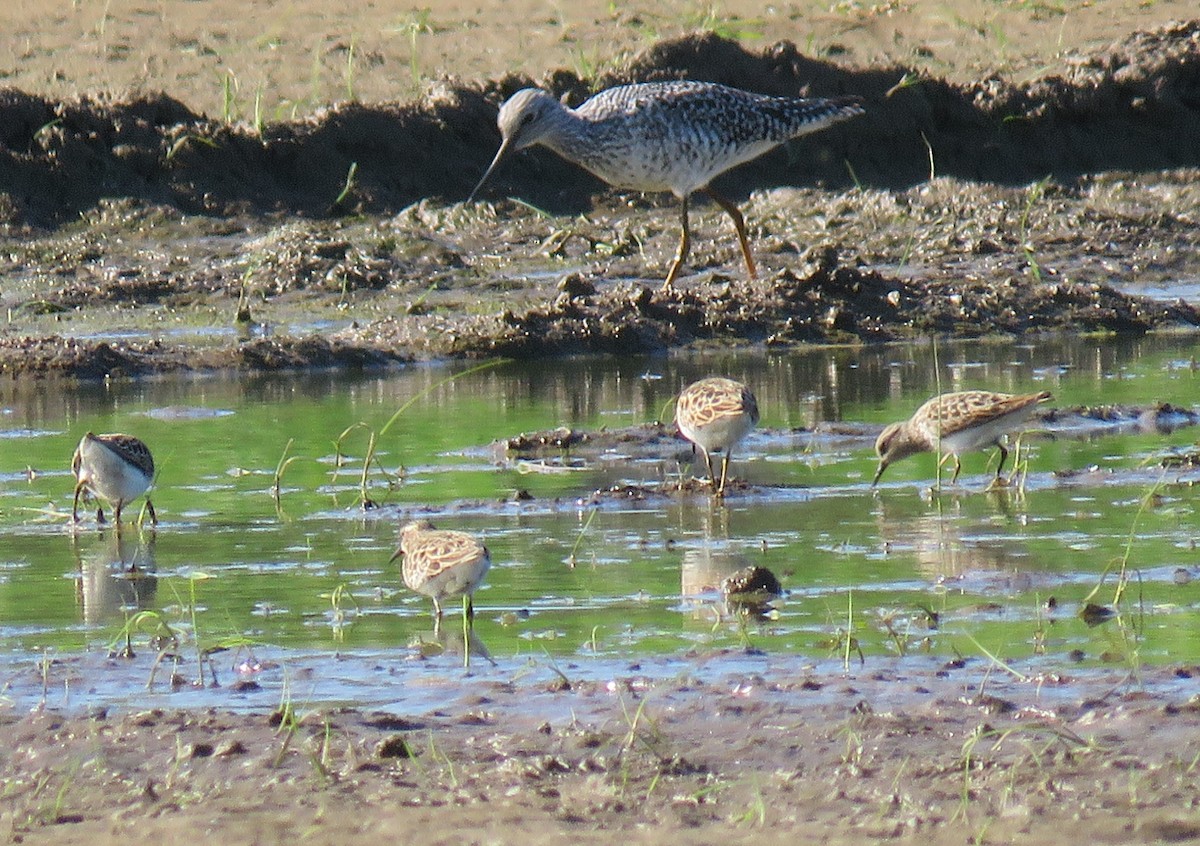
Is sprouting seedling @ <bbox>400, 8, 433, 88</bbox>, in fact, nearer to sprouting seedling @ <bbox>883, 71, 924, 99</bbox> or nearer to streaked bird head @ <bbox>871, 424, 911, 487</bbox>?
sprouting seedling @ <bbox>883, 71, 924, 99</bbox>

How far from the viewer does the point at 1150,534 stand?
25.4 ft

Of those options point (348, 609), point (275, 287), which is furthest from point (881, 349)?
point (348, 609)

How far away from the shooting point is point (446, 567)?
6.52 metres

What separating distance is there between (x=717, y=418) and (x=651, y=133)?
6142 mm

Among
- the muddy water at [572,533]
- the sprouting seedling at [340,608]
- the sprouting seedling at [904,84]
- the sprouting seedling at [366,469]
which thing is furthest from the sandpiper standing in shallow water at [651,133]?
the sprouting seedling at [340,608]

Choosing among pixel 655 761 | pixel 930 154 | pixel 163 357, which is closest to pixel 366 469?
pixel 655 761

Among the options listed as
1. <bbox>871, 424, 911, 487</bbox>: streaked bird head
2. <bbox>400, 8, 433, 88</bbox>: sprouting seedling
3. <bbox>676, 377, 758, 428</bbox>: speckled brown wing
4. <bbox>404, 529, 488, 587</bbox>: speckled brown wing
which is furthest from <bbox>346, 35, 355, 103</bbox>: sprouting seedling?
<bbox>404, 529, 488, 587</bbox>: speckled brown wing

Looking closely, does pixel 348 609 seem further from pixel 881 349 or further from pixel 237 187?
pixel 237 187

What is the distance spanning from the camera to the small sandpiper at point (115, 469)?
8406 mm

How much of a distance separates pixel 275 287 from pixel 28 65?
169 inches

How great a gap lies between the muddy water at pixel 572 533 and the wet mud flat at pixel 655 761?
32 cm

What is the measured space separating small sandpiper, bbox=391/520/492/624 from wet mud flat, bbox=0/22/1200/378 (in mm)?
6356

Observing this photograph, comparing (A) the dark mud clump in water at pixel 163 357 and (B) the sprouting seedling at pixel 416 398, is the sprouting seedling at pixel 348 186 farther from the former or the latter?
(B) the sprouting seedling at pixel 416 398

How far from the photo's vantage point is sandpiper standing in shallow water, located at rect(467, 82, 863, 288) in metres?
14.8
